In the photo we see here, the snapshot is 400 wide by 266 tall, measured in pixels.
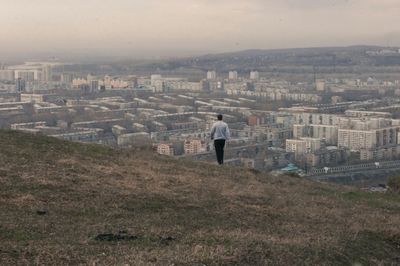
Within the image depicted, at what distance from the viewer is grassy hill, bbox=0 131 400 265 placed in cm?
707

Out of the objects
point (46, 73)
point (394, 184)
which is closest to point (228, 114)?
point (46, 73)

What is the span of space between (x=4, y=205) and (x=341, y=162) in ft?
65.4

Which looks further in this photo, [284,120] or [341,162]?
[284,120]

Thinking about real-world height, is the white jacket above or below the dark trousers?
above

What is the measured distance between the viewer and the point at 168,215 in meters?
9.05

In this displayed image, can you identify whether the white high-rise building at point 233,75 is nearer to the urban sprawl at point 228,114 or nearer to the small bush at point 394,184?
the urban sprawl at point 228,114

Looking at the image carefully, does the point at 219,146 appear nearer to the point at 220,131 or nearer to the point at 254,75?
the point at 220,131

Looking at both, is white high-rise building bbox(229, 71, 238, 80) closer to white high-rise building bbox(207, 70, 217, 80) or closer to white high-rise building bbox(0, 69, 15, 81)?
white high-rise building bbox(207, 70, 217, 80)

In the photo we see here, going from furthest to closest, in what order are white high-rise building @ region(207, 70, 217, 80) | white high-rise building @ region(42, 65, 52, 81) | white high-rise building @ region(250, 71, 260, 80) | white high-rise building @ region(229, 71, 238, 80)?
white high-rise building @ region(250, 71, 260, 80) < white high-rise building @ region(207, 70, 217, 80) < white high-rise building @ region(229, 71, 238, 80) < white high-rise building @ region(42, 65, 52, 81)

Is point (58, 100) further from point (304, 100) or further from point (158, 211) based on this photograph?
point (158, 211)

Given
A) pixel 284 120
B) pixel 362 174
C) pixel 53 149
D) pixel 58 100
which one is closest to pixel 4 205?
pixel 53 149

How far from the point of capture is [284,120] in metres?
39.3

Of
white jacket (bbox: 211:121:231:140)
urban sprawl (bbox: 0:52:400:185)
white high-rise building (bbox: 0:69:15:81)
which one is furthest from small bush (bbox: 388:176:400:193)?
white high-rise building (bbox: 0:69:15:81)

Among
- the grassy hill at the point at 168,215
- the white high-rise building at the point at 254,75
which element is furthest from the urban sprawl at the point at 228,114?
the grassy hill at the point at 168,215
